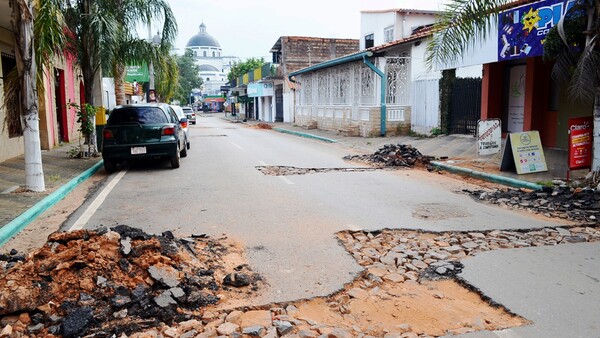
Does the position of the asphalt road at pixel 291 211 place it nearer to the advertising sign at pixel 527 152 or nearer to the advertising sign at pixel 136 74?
the advertising sign at pixel 527 152

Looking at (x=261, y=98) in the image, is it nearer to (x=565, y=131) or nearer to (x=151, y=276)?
(x=565, y=131)

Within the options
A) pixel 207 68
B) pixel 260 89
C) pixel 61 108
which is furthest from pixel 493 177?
pixel 207 68

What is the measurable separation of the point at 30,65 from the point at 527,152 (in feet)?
32.1

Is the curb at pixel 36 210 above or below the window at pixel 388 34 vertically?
below

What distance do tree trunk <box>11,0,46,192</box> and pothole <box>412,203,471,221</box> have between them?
655 centimetres

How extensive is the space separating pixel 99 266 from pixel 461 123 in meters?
17.3

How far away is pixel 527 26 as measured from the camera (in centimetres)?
1243

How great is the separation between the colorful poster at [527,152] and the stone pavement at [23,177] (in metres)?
9.07

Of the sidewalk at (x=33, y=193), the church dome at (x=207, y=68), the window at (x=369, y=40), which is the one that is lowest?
the sidewalk at (x=33, y=193)

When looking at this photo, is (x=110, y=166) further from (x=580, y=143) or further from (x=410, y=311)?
(x=580, y=143)

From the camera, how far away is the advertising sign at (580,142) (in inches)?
373

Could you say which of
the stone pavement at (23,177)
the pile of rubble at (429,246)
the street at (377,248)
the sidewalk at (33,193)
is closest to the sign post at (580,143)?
the street at (377,248)

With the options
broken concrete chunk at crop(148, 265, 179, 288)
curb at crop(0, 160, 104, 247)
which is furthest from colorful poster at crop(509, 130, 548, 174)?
curb at crop(0, 160, 104, 247)

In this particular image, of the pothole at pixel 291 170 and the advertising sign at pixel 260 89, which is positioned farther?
the advertising sign at pixel 260 89
